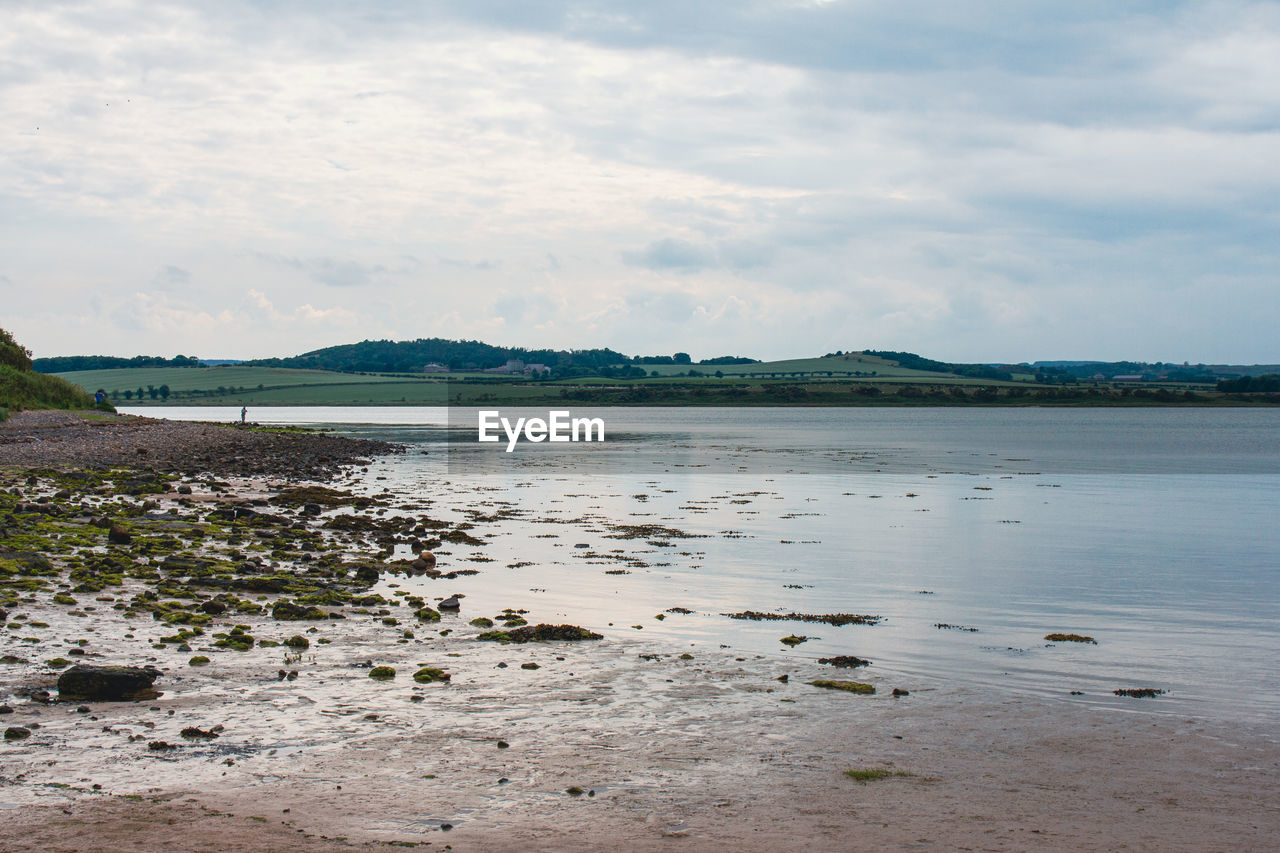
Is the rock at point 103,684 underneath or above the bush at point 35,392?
underneath

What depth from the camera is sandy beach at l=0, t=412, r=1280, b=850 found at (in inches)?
321

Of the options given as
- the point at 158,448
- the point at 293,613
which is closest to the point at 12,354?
the point at 158,448

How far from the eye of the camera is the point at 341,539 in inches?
973

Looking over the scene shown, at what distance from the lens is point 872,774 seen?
381 inches

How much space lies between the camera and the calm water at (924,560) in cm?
1497

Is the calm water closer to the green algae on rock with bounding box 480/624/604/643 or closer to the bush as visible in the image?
the green algae on rock with bounding box 480/624/604/643

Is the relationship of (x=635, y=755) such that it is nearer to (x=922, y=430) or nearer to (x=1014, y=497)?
(x=1014, y=497)

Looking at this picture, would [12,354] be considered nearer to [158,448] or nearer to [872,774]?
[158,448]

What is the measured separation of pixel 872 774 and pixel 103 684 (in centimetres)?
791

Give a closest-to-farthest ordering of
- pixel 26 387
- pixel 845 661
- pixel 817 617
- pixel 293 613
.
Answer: pixel 845 661 < pixel 293 613 < pixel 817 617 < pixel 26 387

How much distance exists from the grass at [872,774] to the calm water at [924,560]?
348cm

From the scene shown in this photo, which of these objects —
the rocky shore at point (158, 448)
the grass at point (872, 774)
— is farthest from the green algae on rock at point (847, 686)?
the rocky shore at point (158, 448)

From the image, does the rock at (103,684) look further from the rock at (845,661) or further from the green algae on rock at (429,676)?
the rock at (845,661)

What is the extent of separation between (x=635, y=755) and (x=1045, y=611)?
1157 centimetres
